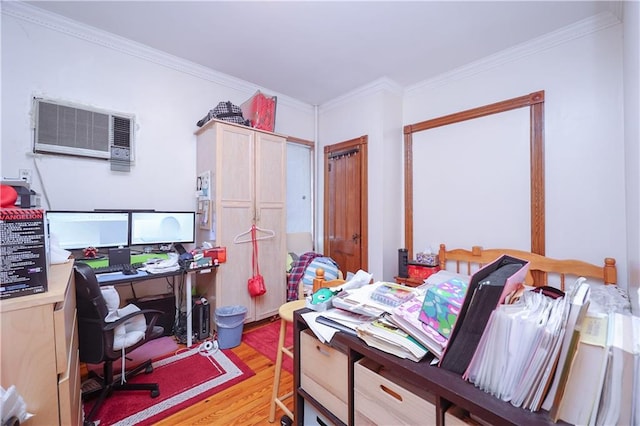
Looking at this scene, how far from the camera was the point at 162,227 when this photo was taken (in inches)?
101

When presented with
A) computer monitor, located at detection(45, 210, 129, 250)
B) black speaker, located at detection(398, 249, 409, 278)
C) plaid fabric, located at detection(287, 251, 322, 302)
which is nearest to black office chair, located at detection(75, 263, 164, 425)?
computer monitor, located at detection(45, 210, 129, 250)

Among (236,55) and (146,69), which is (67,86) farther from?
(236,55)

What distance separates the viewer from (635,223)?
63.2 inches

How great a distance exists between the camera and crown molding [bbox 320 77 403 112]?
3.25 m

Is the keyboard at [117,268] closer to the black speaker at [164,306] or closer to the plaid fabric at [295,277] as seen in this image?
the black speaker at [164,306]

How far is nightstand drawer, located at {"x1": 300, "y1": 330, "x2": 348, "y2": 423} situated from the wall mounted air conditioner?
8.28 ft

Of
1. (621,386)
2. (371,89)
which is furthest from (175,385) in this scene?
(371,89)

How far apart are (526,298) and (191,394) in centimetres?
206

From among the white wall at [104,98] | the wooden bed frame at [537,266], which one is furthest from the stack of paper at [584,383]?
the white wall at [104,98]

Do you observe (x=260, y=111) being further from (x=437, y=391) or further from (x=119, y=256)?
(x=437, y=391)

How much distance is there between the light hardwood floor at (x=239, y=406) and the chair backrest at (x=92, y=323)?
559 mm

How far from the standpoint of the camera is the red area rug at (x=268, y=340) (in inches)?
90.8

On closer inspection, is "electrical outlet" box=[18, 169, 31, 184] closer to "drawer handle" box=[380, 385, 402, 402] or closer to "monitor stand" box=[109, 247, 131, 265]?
"monitor stand" box=[109, 247, 131, 265]

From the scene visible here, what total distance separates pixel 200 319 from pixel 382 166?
101 inches
